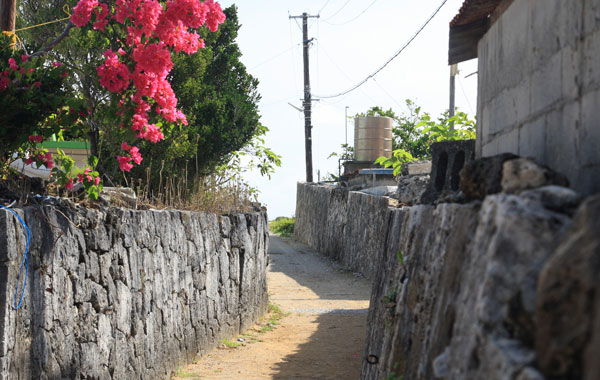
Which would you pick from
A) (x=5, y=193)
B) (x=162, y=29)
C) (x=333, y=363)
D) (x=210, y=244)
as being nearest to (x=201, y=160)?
(x=210, y=244)

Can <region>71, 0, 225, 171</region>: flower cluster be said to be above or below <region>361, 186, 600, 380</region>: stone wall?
above

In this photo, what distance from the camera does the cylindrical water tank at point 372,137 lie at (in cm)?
2628

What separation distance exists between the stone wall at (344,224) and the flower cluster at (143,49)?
290 inches

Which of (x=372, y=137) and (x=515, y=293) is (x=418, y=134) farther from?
(x=515, y=293)

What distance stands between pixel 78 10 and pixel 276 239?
23477 mm

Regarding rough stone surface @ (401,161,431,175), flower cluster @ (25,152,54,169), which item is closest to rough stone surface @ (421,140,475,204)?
flower cluster @ (25,152,54,169)

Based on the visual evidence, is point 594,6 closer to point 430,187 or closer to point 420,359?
point 420,359

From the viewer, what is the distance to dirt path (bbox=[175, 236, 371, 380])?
8.80m

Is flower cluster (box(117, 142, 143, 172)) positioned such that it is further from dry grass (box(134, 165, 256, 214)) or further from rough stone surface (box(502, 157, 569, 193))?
rough stone surface (box(502, 157, 569, 193))

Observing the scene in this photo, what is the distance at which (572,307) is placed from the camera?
79.6 inches

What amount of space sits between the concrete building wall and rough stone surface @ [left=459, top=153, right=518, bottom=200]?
38 centimetres

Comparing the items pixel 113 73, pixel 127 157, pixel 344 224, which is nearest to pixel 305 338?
pixel 127 157

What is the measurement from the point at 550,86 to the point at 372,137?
73.8ft

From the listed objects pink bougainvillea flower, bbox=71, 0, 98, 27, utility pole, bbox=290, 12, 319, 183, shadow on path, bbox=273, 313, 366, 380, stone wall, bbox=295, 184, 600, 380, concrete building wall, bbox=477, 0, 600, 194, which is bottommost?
shadow on path, bbox=273, 313, 366, 380
